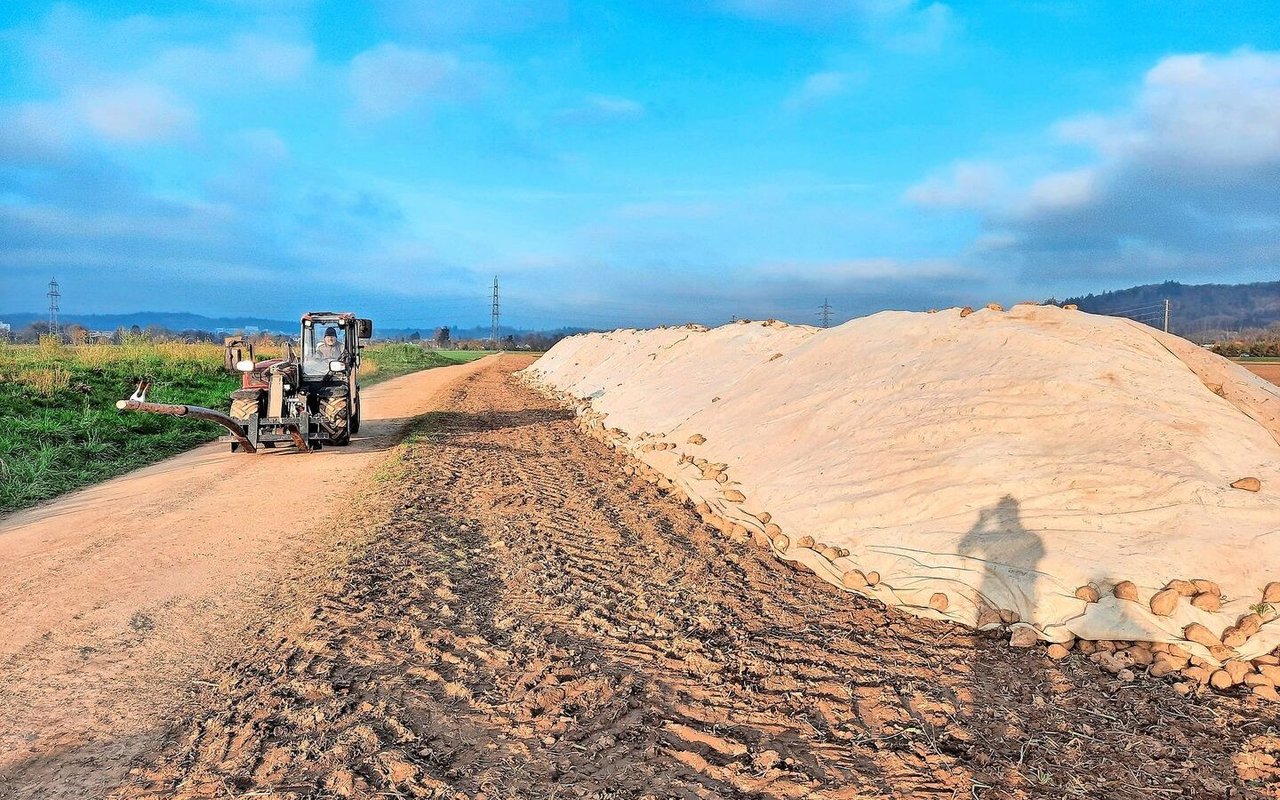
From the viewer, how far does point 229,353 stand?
11.2 metres

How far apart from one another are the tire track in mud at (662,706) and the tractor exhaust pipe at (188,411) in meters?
4.85

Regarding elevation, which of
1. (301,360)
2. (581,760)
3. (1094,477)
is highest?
(301,360)

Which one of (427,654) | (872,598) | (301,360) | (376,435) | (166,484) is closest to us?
(427,654)

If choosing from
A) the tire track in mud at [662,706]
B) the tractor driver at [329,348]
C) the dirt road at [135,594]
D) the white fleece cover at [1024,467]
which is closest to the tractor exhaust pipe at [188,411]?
the dirt road at [135,594]

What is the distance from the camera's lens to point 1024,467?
6.13m

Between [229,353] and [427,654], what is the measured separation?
29.0 ft

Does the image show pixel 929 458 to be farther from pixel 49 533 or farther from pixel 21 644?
pixel 49 533

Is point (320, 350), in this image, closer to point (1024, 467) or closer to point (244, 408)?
point (244, 408)

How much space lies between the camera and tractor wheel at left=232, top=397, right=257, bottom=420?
36.6ft

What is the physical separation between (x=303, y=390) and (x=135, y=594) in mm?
6761

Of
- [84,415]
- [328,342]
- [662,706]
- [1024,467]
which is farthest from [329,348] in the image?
[1024,467]

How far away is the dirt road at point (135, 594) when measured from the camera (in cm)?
360

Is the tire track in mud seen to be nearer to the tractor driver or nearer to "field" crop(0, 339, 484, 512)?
"field" crop(0, 339, 484, 512)

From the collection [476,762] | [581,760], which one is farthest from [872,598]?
[476,762]
